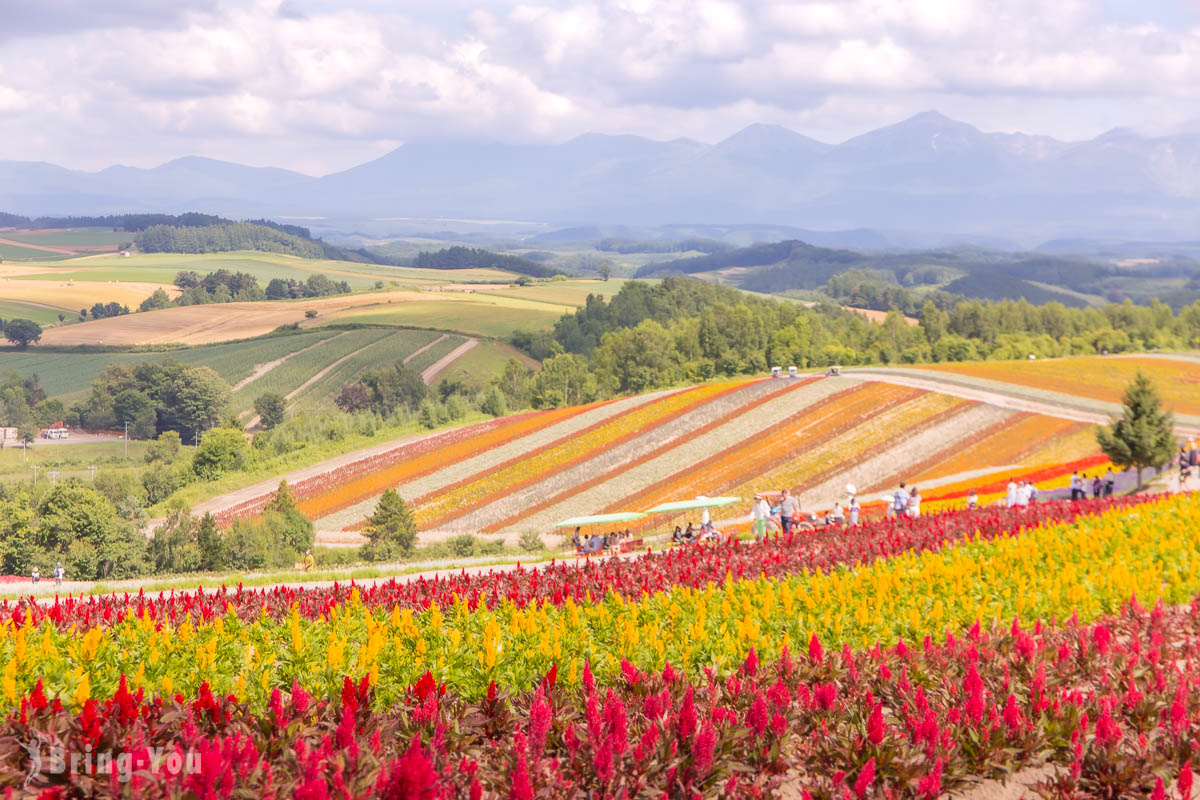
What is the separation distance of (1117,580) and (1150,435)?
31.3 m

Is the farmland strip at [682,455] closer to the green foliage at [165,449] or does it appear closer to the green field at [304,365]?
the green foliage at [165,449]

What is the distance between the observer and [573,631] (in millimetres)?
11656

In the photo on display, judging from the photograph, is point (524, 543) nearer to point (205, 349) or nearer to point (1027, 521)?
point (1027, 521)

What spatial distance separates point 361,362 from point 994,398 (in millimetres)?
96701

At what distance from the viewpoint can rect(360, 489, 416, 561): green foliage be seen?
46750mm

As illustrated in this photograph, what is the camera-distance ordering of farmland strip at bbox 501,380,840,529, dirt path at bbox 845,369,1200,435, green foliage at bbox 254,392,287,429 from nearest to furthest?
farmland strip at bbox 501,380,840,529 → dirt path at bbox 845,369,1200,435 → green foliage at bbox 254,392,287,429

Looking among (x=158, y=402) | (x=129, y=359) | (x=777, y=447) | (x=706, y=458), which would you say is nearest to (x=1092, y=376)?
(x=777, y=447)

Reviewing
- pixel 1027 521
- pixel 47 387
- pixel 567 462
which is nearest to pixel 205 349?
pixel 47 387

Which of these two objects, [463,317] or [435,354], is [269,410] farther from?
[463,317]

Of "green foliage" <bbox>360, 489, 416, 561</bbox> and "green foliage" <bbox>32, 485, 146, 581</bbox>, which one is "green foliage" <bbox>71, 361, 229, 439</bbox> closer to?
"green foliage" <bbox>32, 485, 146, 581</bbox>

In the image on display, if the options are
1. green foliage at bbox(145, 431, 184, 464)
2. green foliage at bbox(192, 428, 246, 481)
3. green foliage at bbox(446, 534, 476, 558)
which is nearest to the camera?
green foliage at bbox(446, 534, 476, 558)

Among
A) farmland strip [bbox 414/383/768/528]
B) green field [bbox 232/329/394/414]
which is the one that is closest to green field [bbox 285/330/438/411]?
green field [bbox 232/329/394/414]

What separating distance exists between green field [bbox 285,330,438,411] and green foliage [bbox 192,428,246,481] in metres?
43.7

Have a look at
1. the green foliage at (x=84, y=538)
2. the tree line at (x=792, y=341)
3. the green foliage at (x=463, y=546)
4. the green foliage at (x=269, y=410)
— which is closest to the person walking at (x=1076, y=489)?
the green foliage at (x=463, y=546)
